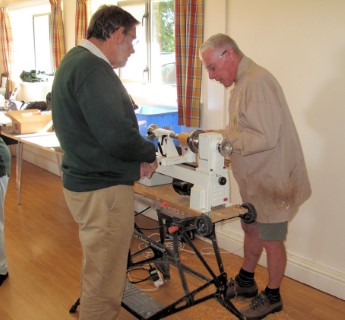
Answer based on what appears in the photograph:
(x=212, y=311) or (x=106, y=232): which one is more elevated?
(x=106, y=232)

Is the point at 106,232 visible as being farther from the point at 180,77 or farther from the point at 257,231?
the point at 180,77

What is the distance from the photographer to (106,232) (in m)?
1.72

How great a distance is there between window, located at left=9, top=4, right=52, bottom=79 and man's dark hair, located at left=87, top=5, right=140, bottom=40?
4.69 meters

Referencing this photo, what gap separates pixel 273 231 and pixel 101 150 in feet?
3.48

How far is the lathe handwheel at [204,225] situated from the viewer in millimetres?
1688

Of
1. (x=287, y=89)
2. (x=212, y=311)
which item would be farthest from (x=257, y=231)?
(x=287, y=89)

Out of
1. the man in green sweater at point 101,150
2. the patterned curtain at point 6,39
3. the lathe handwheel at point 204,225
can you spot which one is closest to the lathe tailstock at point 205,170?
the lathe handwheel at point 204,225

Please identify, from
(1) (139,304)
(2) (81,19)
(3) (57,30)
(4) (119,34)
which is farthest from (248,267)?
(3) (57,30)

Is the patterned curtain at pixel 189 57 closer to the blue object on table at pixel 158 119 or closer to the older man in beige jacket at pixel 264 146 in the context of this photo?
the blue object on table at pixel 158 119

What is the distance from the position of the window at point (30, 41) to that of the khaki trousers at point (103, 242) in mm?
4814

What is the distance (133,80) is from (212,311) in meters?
2.69

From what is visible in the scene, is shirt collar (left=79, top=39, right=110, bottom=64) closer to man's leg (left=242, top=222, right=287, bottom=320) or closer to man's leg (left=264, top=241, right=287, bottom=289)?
man's leg (left=242, top=222, right=287, bottom=320)

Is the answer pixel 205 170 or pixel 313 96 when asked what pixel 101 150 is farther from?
pixel 313 96

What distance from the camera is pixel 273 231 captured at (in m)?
2.13
